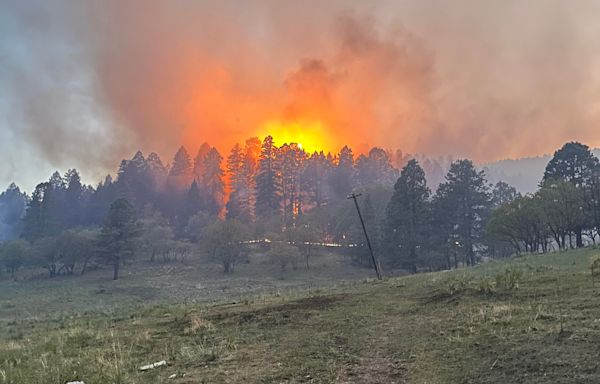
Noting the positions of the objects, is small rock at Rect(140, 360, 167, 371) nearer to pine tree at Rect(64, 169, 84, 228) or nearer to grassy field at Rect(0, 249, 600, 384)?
grassy field at Rect(0, 249, 600, 384)

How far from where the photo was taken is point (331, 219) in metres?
114

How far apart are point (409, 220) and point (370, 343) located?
63.3 meters

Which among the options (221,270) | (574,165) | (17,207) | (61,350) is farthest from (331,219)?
(17,207)

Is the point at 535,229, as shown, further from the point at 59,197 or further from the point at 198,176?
the point at 59,197

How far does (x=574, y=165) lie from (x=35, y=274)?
107m

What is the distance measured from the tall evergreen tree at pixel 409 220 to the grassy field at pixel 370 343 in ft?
170

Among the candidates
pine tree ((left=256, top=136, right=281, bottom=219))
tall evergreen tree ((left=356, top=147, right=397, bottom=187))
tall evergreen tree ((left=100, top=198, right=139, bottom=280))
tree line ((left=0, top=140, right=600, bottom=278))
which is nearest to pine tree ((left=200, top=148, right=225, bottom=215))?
tree line ((left=0, top=140, right=600, bottom=278))

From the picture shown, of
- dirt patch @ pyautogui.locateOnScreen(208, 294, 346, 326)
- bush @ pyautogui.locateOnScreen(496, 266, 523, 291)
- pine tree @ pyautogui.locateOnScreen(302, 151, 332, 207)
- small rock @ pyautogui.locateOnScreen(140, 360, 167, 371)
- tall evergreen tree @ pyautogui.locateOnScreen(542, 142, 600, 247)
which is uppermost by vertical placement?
pine tree @ pyautogui.locateOnScreen(302, 151, 332, 207)

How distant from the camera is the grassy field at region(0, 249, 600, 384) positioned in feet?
31.0

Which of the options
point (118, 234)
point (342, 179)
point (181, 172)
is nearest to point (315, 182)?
point (342, 179)

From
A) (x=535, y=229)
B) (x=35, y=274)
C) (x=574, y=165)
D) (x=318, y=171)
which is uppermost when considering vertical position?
(x=318, y=171)

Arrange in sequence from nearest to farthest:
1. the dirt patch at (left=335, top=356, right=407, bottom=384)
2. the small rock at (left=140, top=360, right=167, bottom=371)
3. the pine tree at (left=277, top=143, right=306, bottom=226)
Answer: the dirt patch at (left=335, top=356, right=407, bottom=384)
the small rock at (left=140, top=360, right=167, bottom=371)
the pine tree at (left=277, top=143, right=306, bottom=226)

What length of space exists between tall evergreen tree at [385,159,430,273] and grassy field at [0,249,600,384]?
51814 mm

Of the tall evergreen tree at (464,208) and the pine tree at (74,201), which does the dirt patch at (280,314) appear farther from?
the pine tree at (74,201)
